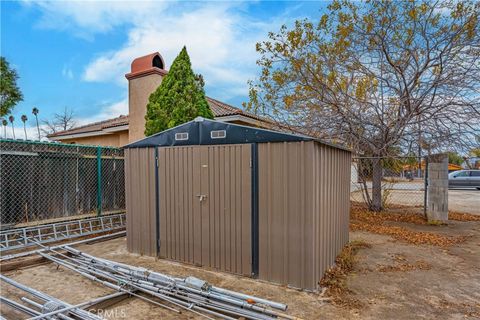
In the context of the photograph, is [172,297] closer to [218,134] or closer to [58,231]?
[218,134]

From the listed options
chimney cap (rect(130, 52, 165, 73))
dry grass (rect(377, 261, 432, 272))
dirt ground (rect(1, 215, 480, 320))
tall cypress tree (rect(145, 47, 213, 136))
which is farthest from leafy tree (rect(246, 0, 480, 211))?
dry grass (rect(377, 261, 432, 272))

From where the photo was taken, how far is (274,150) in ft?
11.6

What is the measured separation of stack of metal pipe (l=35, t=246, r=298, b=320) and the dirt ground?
11cm

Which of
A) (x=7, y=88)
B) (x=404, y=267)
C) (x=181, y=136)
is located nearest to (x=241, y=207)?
(x=181, y=136)

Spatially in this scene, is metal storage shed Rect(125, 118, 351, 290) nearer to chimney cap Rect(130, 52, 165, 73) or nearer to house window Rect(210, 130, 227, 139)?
house window Rect(210, 130, 227, 139)

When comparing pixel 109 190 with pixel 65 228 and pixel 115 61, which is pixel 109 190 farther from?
pixel 115 61

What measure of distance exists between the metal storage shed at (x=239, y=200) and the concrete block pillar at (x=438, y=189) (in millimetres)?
4130

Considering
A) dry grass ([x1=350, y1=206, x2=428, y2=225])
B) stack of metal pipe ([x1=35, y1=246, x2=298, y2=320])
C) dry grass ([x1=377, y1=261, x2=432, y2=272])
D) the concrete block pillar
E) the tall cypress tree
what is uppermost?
the tall cypress tree

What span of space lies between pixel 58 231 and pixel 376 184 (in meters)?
8.29

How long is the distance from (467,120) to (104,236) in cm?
879

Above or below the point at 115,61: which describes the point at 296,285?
below

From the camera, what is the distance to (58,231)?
5.48 metres

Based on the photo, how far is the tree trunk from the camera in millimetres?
8505

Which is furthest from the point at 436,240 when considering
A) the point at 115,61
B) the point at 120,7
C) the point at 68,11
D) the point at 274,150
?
the point at 115,61
